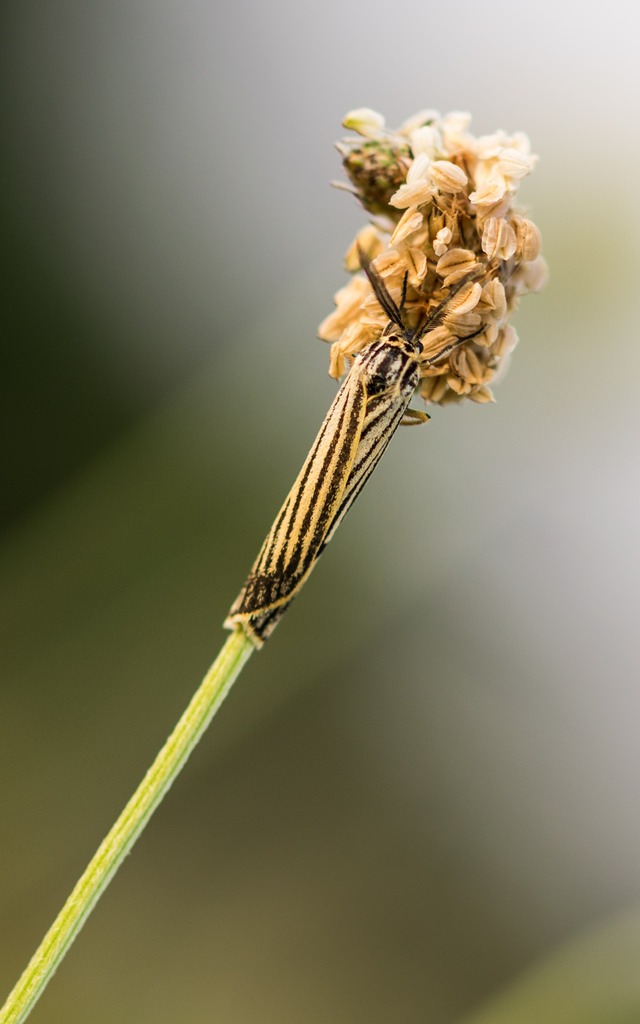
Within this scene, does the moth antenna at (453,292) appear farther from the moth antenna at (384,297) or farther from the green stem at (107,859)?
the green stem at (107,859)

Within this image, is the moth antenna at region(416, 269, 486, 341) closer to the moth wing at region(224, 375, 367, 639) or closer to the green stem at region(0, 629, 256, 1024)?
the moth wing at region(224, 375, 367, 639)

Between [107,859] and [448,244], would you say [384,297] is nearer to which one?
[448,244]

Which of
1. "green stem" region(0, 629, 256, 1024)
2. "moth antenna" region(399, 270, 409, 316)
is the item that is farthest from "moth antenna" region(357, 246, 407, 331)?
"green stem" region(0, 629, 256, 1024)

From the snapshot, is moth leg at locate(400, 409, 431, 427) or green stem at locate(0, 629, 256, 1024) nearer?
green stem at locate(0, 629, 256, 1024)

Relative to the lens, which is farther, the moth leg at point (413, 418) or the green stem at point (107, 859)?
the moth leg at point (413, 418)

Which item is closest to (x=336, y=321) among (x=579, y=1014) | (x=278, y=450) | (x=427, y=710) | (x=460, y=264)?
(x=460, y=264)

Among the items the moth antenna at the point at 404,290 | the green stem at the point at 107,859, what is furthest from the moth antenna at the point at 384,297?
the green stem at the point at 107,859

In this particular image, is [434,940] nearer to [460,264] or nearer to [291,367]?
[291,367]
